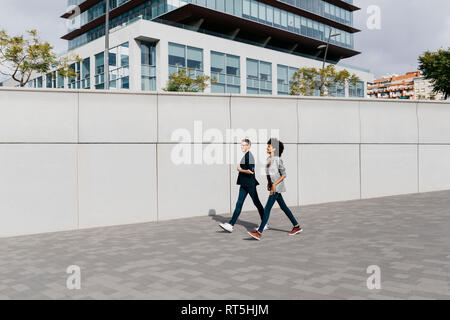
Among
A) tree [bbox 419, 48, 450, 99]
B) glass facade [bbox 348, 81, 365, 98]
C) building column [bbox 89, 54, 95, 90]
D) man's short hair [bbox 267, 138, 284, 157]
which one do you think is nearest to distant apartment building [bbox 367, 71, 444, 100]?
glass facade [bbox 348, 81, 365, 98]

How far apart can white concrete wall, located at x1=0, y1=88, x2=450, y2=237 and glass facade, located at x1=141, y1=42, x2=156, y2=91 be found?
23.4 metres

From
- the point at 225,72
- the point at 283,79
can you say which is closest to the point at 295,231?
the point at 225,72

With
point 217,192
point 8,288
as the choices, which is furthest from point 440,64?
point 8,288

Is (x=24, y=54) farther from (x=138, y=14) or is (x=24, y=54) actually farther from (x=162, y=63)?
(x=138, y=14)

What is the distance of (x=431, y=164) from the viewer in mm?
12695

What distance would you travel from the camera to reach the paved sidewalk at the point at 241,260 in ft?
14.1

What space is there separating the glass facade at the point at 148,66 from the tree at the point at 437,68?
25.3 meters

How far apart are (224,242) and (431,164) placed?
869 centimetres

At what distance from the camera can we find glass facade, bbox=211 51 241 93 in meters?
35.8

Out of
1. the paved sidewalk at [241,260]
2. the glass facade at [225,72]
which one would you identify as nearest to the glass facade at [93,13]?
the glass facade at [225,72]

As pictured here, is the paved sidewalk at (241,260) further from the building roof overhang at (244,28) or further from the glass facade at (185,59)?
the building roof overhang at (244,28)

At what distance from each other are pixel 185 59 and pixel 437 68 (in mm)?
23190

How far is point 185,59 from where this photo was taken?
33.9 m

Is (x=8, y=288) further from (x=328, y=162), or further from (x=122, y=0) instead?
(x=122, y=0)
